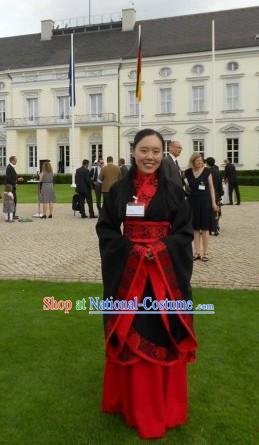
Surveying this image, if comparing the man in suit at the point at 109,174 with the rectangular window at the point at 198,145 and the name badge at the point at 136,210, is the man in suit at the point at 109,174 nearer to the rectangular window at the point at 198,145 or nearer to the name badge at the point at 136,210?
the name badge at the point at 136,210

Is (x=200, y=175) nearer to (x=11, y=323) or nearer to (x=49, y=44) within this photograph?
(x=11, y=323)

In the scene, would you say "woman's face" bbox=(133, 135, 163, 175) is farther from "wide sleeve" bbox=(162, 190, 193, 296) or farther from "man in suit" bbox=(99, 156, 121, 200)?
"man in suit" bbox=(99, 156, 121, 200)

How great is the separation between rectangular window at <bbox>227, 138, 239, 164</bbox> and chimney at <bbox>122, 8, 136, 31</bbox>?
48.5 feet

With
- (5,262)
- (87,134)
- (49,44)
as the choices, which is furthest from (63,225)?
(49,44)

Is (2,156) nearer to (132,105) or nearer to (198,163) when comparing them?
(132,105)

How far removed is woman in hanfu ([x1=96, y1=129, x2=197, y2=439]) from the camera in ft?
10.6

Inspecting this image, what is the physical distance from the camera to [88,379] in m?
4.23

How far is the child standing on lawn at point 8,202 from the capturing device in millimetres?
15359

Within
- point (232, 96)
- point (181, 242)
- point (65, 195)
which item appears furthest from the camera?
point (232, 96)

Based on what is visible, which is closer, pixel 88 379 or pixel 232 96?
pixel 88 379

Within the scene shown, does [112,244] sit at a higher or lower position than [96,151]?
lower

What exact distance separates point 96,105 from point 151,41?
7239 mm

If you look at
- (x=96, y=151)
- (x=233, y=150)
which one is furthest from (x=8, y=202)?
(x=96, y=151)

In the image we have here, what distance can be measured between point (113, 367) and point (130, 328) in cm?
37
